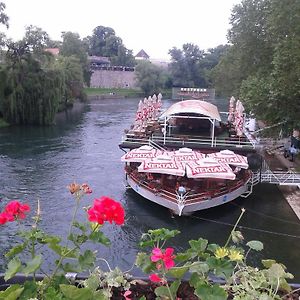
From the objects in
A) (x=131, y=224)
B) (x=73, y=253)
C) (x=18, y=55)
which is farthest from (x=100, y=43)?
(x=73, y=253)

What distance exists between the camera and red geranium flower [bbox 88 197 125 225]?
274 centimetres

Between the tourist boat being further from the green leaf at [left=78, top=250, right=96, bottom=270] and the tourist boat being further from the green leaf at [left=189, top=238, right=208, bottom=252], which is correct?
the green leaf at [left=78, top=250, right=96, bottom=270]

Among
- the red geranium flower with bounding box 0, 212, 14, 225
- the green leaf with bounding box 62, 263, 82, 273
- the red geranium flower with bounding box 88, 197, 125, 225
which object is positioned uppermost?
the red geranium flower with bounding box 88, 197, 125, 225

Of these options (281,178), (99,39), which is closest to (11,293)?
(281,178)

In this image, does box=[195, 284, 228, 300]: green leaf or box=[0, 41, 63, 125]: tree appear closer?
box=[195, 284, 228, 300]: green leaf

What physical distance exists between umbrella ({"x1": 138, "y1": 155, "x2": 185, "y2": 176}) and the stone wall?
72.7 metres

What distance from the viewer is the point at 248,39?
30.4 meters

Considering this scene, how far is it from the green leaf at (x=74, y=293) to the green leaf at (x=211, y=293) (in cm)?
66

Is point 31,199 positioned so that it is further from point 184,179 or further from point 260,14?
point 260,14

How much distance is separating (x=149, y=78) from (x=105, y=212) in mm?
73700

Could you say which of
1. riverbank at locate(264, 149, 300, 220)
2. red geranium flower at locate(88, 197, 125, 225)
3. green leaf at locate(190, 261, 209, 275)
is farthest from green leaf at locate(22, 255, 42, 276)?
riverbank at locate(264, 149, 300, 220)

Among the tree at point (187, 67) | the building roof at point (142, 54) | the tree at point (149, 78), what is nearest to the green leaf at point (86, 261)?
the tree at point (149, 78)

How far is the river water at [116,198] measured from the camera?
1297 centimetres

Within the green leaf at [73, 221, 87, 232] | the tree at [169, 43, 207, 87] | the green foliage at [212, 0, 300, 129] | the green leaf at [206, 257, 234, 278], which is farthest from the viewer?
the tree at [169, 43, 207, 87]
